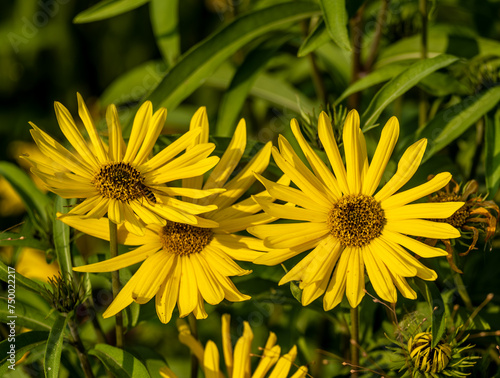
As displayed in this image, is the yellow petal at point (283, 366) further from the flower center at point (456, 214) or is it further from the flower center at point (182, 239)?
the flower center at point (456, 214)

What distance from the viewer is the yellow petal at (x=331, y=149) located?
94 cm

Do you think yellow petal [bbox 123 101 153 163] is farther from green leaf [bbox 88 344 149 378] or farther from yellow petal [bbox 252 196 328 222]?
green leaf [bbox 88 344 149 378]

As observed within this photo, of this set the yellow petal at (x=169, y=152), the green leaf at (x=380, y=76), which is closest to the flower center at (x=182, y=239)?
the yellow petal at (x=169, y=152)

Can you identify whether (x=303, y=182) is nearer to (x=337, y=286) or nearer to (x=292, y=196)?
(x=292, y=196)

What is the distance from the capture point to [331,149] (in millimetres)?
954

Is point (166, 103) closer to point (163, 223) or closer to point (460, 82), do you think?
point (163, 223)

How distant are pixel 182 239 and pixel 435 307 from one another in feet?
1.34

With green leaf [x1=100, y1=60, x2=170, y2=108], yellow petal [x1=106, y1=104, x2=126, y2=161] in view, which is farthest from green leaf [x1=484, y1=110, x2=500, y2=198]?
green leaf [x1=100, y1=60, x2=170, y2=108]

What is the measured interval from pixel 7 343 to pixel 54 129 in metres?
1.38

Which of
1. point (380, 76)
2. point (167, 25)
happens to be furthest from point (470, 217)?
point (167, 25)

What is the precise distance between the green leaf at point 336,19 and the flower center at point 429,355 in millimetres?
500

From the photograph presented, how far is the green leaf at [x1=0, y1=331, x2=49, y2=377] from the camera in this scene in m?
0.93

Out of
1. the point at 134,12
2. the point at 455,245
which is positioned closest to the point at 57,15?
the point at 134,12

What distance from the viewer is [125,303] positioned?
3.03ft
